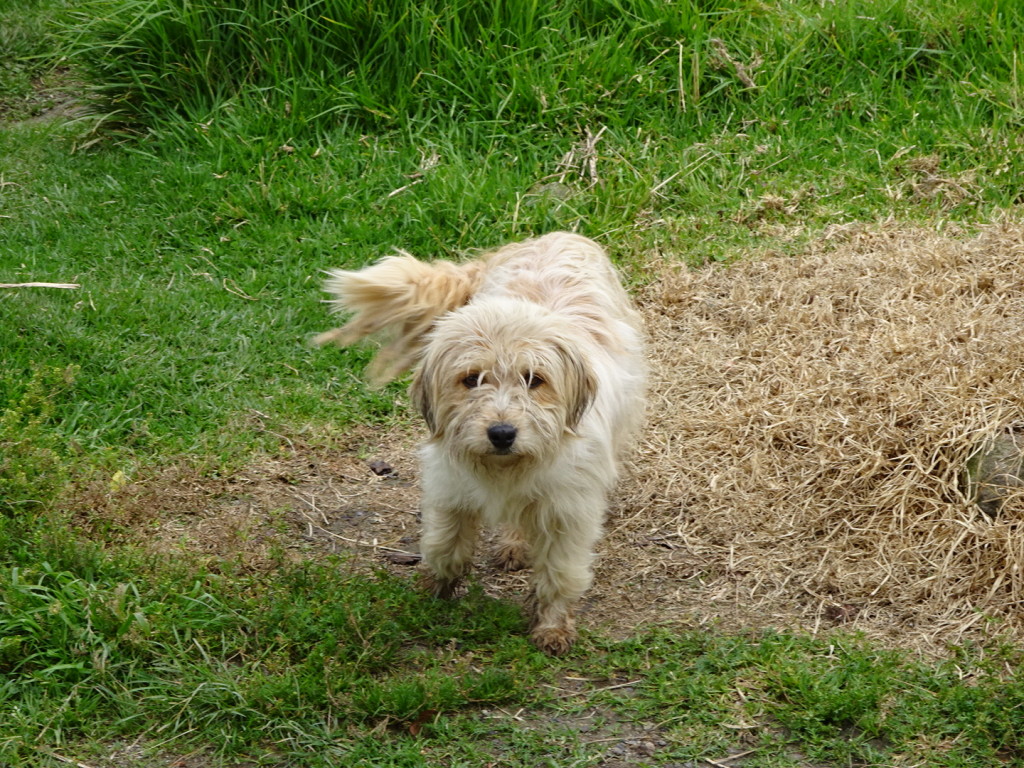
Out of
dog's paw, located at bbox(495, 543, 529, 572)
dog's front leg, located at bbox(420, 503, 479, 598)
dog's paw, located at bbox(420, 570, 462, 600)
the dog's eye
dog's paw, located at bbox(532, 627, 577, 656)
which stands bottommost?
dog's paw, located at bbox(495, 543, 529, 572)

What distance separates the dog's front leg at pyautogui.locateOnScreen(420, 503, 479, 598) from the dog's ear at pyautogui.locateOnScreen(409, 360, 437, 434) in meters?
0.39

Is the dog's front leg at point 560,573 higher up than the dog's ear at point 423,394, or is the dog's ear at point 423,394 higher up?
the dog's ear at point 423,394

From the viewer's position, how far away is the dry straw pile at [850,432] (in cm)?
485

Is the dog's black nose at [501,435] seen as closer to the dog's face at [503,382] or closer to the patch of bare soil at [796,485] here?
the dog's face at [503,382]

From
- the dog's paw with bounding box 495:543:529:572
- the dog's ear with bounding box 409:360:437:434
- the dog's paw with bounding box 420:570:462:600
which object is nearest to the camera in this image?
the dog's ear with bounding box 409:360:437:434

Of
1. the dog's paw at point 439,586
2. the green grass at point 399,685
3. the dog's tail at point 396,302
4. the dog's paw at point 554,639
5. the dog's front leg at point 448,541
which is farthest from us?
the dog's tail at point 396,302

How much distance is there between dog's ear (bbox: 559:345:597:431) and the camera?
14.3 feet

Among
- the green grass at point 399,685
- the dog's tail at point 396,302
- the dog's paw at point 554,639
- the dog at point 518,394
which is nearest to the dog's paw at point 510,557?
the dog at point 518,394

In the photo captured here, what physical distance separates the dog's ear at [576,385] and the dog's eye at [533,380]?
0.10m

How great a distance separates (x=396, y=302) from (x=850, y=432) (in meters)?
2.07

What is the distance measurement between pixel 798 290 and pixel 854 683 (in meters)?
2.83

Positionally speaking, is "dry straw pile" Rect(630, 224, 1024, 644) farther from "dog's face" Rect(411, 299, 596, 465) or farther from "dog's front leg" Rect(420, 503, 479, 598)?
"dog's face" Rect(411, 299, 596, 465)

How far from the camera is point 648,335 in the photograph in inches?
Result: 267

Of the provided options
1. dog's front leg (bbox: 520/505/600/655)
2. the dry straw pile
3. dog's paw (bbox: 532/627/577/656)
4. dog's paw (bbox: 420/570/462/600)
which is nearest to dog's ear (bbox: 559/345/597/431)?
dog's front leg (bbox: 520/505/600/655)
